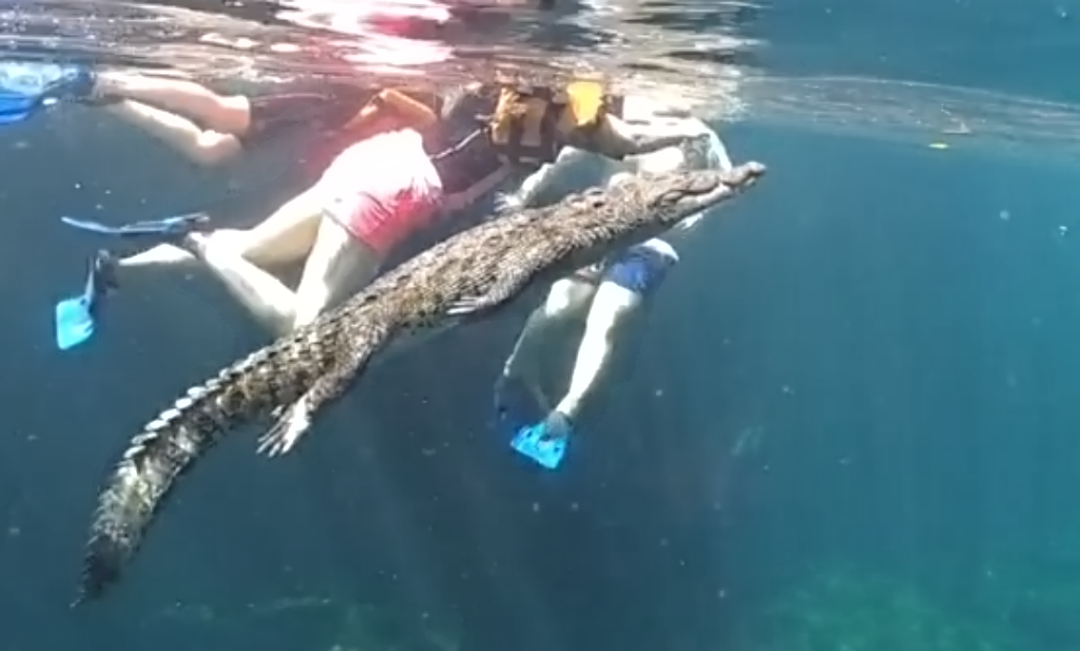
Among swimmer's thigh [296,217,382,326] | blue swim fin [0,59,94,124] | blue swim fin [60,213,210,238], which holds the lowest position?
blue swim fin [0,59,94,124]

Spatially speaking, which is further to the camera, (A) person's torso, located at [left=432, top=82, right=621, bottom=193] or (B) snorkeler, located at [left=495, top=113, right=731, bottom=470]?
(A) person's torso, located at [left=432, top=82, right=621, bottom=193]

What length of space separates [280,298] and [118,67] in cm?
761

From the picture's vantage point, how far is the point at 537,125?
9359 mm

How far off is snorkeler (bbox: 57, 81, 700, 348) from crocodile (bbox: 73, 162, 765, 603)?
163 centimetres

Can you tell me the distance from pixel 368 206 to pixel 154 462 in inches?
144

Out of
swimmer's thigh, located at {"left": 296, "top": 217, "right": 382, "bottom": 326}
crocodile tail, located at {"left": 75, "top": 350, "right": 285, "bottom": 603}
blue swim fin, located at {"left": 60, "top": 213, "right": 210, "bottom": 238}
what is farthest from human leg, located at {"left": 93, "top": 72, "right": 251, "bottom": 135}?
crocodile tail, located at {"left": 75, "top": 350, "right": 285, "bottom": 603}

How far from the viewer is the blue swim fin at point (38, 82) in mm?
15664

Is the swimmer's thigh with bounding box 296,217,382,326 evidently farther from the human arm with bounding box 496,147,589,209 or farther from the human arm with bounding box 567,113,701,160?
the human arm with bounding box 567,113,701,160

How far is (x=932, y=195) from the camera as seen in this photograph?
60.8m

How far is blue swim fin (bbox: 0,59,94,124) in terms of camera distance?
15664 mm

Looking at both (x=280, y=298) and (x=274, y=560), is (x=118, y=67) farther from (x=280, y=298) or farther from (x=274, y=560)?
(x=274, y=560)

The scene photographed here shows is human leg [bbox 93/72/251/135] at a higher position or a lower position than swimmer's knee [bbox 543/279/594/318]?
higher

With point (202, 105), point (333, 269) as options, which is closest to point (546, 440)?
point (333, 269)

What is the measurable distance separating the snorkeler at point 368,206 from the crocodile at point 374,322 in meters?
1.63
